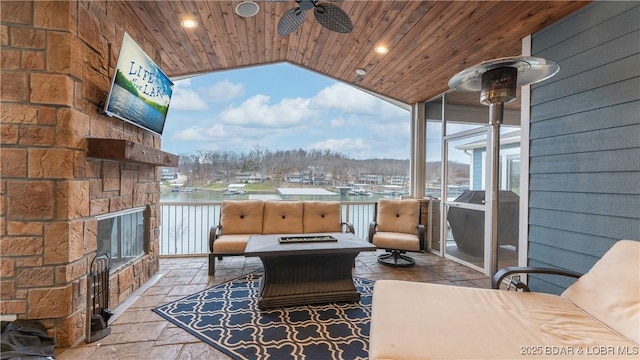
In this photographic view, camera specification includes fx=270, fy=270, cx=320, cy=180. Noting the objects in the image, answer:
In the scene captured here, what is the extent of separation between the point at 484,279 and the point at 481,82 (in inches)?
105

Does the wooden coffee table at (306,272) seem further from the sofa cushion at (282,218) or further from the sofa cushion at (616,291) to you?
the sofa cushion at (616,291)

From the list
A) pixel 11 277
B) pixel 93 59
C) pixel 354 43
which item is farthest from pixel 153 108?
pixel 354 43

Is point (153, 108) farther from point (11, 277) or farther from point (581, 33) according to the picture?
point (581, 33)

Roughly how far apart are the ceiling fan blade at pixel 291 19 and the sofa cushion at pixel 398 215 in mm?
2894

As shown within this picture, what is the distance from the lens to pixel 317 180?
506cm

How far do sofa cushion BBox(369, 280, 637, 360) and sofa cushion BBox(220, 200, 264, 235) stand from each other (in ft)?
8.43

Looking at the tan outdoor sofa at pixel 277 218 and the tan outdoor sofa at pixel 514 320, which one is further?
the tan outdoor sofa at pixel 277 218

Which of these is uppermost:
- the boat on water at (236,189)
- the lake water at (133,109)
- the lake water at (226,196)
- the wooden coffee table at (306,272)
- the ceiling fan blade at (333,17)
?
the ceiling fan blade at (333,17)

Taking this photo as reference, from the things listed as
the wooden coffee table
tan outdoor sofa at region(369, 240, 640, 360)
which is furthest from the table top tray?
tan outdoor sofa at region(369, 240, 640, 360)

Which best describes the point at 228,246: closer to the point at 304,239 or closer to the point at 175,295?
the point at 175,295

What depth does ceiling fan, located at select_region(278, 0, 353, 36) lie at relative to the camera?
2148mm

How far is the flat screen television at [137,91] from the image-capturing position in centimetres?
225

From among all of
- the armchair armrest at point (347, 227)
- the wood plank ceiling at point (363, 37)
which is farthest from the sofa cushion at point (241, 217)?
the wood plank ceiling at point (363, 37)

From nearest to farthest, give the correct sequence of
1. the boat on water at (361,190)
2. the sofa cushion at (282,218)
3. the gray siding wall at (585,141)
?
the gray siding wall at (585,141) → the sofa cushion at (282,218) → the boat on water at (361,190)
